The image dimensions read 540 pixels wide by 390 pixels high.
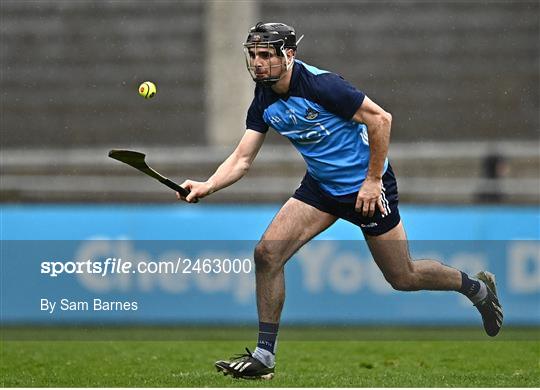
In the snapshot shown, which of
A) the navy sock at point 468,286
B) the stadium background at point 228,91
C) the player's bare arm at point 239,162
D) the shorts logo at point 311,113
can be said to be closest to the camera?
the shorts logo at point 311,113

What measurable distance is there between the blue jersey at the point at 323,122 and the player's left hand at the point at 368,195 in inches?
6.8

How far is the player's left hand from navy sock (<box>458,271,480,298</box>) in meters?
0.98

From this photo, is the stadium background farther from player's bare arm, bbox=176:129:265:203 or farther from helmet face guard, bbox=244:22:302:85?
helmet face guard, bbox=244:22:302:85

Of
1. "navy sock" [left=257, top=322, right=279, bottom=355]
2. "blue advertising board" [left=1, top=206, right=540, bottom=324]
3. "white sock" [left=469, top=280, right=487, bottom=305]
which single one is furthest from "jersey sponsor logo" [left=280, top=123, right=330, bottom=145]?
"blue advertising board" [left=1, top=206, right=540, bottom=324]

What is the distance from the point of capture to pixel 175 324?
10273mm

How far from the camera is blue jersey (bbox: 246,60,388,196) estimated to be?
7.16 meters

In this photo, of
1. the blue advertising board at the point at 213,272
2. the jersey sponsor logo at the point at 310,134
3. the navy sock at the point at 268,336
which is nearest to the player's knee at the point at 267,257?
the navy sock at the point at 268,336

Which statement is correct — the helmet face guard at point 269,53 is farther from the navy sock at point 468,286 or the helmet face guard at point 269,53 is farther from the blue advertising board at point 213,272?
the blue advertising board at point 213,272

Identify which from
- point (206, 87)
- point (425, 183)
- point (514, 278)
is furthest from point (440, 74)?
point (514, 278)

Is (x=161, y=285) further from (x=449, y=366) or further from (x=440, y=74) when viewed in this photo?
(x=440, y=74)

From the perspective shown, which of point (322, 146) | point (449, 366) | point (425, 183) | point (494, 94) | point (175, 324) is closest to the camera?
point (322, 146)

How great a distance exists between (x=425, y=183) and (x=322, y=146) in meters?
7.03

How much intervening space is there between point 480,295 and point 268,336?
146 cm

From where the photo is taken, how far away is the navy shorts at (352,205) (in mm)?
7457
